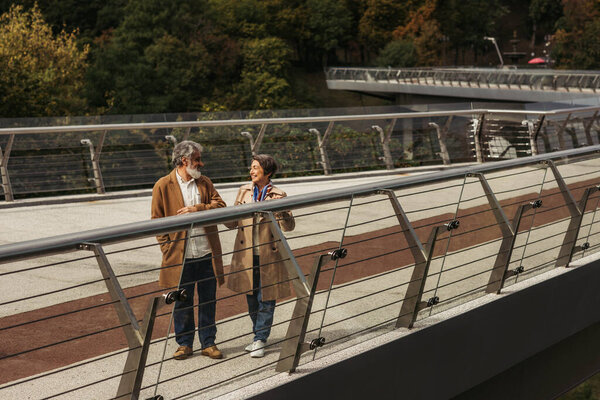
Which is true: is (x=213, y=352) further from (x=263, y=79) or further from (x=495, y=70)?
(x=263, y=79)

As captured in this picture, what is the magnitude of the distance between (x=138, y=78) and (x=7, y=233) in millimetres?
51024

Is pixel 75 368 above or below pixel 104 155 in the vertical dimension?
above

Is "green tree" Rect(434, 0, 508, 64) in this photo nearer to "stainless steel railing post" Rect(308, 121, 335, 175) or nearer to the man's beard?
"stainless steel railing post" Rect(308, 121, 335, 175)

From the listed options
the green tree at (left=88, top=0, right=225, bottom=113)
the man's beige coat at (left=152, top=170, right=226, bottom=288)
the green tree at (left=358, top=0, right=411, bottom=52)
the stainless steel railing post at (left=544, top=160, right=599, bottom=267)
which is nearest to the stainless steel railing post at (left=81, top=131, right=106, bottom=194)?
the man's beige coat at (left=152, top=170, right=226, bottom=288)


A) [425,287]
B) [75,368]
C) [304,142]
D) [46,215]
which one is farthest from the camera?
[304,142]

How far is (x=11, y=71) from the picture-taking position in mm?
40594

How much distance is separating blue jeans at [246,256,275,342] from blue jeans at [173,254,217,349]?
22 cm

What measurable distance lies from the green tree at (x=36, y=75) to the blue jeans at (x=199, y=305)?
3660 cm

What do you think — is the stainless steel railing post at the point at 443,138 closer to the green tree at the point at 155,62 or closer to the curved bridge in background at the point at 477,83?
the curved bridge in background at the point at 477,83

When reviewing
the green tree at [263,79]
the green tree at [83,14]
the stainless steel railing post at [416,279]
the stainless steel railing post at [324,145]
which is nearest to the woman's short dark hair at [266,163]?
the stainless steel railing post at [416,279]

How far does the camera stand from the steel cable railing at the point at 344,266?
3469 millimetres

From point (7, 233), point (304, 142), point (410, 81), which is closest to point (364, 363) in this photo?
point (7, 233)

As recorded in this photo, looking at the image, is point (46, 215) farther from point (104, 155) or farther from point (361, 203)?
point (361, 203)

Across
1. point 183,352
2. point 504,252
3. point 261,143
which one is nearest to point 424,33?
point 261,143
